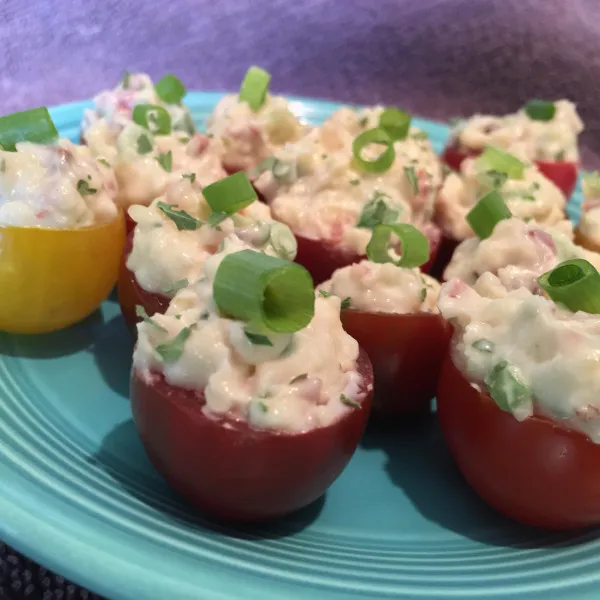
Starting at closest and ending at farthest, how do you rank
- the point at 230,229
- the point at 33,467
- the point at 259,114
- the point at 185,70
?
1. the point at 33,467
2. the point at 230,229
3. the point at 259,114
4. the point at 185,70

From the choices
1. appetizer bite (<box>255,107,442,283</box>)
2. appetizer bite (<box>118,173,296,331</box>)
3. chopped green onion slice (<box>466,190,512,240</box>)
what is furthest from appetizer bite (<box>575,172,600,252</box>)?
appetizer bite (<box>118,173,296,331</box>)

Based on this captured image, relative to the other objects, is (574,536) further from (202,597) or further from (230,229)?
(230,229)

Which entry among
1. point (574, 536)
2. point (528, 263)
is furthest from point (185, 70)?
point (574, 536)

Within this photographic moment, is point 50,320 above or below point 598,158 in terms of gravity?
above

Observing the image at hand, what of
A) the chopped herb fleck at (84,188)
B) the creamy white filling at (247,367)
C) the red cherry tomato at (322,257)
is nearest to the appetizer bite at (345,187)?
the red cherry tomato at (322,257)

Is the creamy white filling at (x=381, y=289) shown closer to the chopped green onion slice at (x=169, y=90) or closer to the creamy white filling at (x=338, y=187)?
the creamy white filling at (x=338, y=187)

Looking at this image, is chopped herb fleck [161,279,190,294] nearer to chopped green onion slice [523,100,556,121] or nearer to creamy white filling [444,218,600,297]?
creamy white filling [444,218,600,297]
